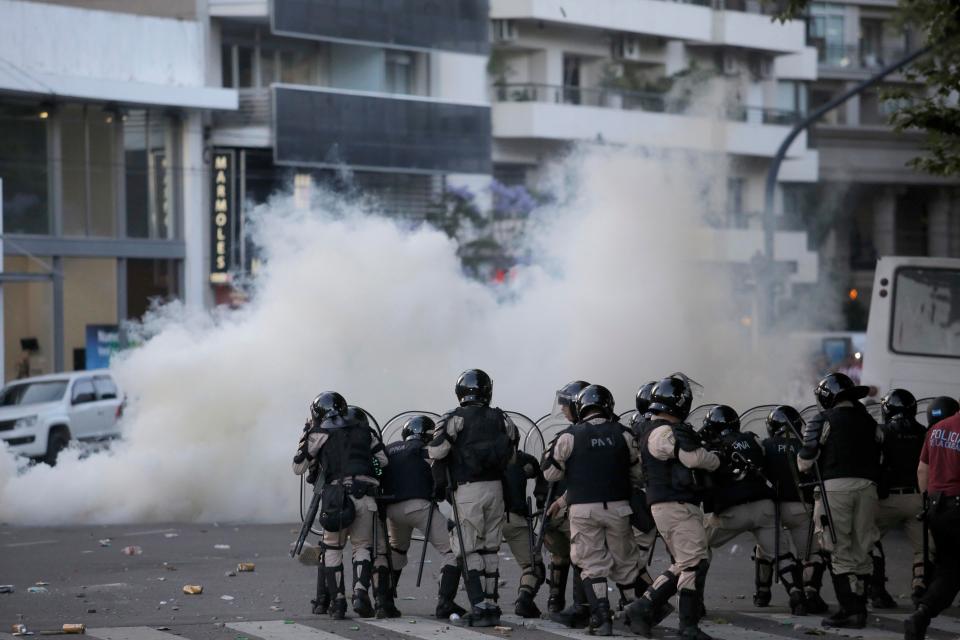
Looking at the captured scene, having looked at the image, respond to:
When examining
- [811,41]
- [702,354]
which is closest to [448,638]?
[702,354]

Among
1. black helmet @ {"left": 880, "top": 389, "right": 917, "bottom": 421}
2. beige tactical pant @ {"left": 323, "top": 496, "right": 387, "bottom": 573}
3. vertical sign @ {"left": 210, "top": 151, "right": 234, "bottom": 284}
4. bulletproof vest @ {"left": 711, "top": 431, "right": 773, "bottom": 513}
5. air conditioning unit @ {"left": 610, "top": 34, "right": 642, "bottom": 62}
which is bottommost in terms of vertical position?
beige tactical pant @ {"left": 323, "top": 496, "right": 387, "bottom": 573}

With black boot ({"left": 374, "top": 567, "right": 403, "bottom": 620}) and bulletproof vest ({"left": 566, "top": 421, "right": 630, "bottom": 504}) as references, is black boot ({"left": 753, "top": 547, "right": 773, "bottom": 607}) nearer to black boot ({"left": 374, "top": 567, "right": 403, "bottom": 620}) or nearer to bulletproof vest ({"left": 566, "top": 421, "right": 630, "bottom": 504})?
bulletproof vest ({"left": 566, "top": 421, "right": 630, "bottom": 504})

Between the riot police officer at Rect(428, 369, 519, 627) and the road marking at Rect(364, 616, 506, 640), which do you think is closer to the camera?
the road marking at Rect(364, 616, 506, 640)

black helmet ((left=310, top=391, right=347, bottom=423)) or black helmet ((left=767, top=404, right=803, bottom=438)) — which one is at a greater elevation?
black helmet ((left=310, top=391, right=347, bottom=423))

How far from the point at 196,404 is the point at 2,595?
5888 mm

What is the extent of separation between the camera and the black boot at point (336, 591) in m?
10.6

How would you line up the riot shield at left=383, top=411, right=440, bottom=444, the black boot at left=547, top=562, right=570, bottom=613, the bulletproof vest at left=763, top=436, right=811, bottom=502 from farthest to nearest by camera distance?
the riot shield at left=383, top=411, right=440, bottom=444 → the bulletproof vest at left=763, top=436, right=811, bottom=502 → the black boot at left=547, top=562, right=570, bottom=613

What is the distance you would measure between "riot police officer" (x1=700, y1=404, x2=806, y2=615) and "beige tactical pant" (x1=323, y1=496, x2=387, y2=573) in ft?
8.32

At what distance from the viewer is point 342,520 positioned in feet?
34.5

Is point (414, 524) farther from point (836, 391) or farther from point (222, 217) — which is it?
point (222, 217)

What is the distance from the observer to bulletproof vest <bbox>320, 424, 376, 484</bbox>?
1062cm

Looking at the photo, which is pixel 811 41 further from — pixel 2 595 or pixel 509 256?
pixel 2 595

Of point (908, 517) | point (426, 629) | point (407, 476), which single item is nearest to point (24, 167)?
point (407, 476)

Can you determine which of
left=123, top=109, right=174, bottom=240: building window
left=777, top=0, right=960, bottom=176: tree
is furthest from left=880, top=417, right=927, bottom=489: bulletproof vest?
left=123, top=109, right=174, bottom=240: building window
